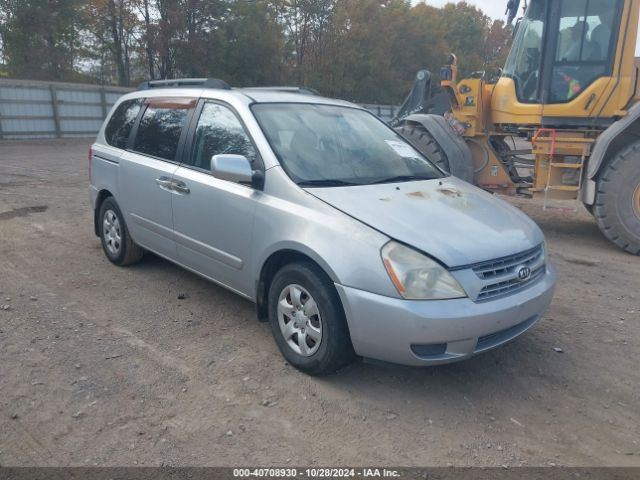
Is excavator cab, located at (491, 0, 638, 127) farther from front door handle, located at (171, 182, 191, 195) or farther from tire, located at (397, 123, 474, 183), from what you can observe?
front door handle, located at (171, 182, 191, 195)

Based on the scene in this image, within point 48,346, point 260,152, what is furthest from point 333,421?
point 48,346

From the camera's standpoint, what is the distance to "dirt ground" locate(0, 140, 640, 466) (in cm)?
287

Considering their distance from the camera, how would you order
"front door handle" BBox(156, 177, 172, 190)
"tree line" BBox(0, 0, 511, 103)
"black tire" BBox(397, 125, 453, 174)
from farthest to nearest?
"tree line" BBox(0, 0, 511, 103), "black tire" BBox(397, 125, 453, 174), "front door handle" BBox(156, 177, 172, 190)

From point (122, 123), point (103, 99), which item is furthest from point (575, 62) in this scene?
point (103, 99)

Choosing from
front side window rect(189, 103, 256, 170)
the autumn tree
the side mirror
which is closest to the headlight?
the side mirror

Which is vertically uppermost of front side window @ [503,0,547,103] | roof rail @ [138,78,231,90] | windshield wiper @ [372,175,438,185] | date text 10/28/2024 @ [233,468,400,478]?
front side window @ [503,0,547,103]

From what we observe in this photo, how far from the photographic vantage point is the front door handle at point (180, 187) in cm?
438

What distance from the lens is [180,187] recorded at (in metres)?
4.45

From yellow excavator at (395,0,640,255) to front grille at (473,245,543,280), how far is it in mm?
3928

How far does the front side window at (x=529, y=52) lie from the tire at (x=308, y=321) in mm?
5599

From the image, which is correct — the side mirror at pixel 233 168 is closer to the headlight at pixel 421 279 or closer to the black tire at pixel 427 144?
the headlight at pixel 421 279

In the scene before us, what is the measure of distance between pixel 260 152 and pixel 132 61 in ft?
109

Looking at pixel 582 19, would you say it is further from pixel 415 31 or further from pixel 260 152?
pixel 415 31

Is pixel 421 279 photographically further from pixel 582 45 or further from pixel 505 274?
pixel 582 45
